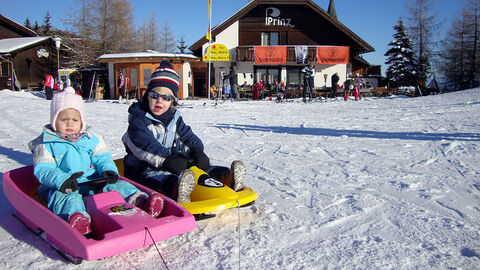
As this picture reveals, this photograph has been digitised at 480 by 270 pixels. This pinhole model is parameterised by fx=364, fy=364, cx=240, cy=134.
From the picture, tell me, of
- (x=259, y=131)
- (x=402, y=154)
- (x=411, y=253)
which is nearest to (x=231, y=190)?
(x=411, y=253)

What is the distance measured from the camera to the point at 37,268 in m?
2.12

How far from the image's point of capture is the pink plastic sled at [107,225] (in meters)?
1.99

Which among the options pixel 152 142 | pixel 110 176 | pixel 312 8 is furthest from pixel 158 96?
pixel 312 8

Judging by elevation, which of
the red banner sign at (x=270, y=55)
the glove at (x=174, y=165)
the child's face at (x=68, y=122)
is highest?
the red banner sign at (x=270, y=55)

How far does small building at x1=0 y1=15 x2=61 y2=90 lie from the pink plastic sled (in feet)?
92.8

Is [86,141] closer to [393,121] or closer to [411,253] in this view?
[411,253]

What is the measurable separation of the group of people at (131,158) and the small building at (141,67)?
1812 centimetres

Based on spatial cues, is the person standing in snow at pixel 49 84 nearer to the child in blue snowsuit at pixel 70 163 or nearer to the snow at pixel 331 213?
the snow at pixel 331 213

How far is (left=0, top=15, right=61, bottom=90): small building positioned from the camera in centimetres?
2720

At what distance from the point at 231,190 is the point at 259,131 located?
5.28 m

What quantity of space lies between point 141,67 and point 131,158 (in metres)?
18.8

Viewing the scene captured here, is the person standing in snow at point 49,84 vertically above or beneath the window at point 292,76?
beneath

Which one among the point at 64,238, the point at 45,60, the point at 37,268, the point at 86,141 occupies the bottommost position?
the point at 37,268

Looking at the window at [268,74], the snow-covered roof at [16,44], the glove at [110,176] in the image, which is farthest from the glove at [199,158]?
the snow-covered roof at [16,44]
